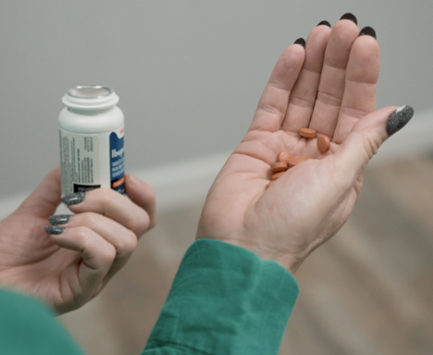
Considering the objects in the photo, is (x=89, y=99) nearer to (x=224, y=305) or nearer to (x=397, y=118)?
(x=224, y=305)

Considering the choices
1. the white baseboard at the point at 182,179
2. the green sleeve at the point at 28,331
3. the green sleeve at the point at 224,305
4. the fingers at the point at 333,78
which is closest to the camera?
the green sleeve at the point at 28,331

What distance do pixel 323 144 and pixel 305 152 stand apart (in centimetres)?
7

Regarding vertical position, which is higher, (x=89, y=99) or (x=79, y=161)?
(x=89, y=99)

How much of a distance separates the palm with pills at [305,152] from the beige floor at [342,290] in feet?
2.76

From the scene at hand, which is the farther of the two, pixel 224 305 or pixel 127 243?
pixel 127 243

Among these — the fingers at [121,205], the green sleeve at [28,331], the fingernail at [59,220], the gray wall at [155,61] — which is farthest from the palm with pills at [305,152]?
the gray wall at [155,61]

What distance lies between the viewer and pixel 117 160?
Answer: 844 millimetres

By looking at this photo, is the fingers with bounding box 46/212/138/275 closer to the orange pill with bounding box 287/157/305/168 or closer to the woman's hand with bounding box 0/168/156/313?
the woman's hand with bounding box 0/168/156/313

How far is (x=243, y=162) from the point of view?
3.17 ft

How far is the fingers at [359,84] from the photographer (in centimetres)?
88

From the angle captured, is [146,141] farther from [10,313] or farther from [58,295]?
[10,313]

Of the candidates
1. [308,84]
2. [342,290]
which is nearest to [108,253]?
[308,84]

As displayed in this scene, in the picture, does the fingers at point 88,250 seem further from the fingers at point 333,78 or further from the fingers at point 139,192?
the fingers at point 333,78

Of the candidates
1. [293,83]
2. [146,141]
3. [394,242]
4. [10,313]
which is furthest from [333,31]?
[394,242]
